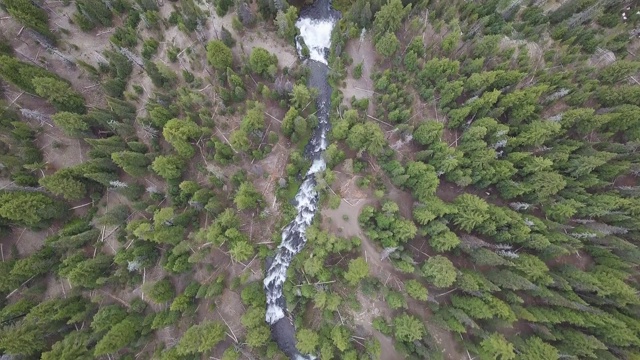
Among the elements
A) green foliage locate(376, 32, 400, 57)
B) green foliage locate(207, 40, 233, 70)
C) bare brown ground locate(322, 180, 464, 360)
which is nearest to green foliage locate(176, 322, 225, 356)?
bare brown ground locate(322, 180, 464, 360)

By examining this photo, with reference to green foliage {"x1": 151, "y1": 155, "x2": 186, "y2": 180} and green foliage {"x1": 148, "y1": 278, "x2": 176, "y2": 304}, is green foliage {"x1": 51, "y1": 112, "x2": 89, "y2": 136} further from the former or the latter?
green foliage {"x1": 148, "y1": 278, "x2": 176, "y2": 304}

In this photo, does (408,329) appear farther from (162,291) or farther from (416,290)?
(162,291)

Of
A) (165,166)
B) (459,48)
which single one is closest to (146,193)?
(165,166)

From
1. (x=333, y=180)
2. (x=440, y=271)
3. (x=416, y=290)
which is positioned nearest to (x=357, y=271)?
(x=416, y=290)

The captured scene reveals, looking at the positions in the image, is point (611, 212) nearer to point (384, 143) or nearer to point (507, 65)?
point (507, 65)

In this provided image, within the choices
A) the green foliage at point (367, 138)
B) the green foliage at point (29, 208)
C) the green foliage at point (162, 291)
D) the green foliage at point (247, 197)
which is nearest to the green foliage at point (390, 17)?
the green foliage at point (367, 138)

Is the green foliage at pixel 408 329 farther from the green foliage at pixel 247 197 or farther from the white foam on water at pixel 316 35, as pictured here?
the white foam on water at pixel 316 35
